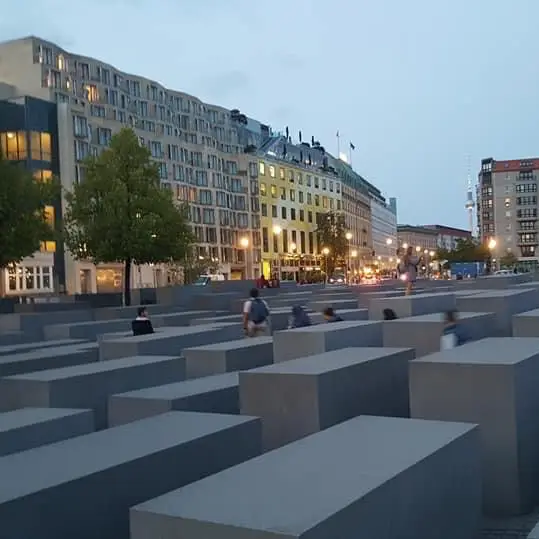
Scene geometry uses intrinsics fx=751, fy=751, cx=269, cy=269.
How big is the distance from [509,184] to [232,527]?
137 meters

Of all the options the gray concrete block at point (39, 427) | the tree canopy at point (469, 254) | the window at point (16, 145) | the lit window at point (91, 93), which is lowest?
the gray concrete block at point (39, 427)

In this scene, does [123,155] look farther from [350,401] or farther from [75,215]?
[350,401]

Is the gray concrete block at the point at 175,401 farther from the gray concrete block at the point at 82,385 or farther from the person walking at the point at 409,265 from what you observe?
the person walking at the point at 409,265

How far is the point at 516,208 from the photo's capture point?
434 ft

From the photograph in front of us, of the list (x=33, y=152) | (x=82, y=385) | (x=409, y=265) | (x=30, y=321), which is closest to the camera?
(x=82, y=385)

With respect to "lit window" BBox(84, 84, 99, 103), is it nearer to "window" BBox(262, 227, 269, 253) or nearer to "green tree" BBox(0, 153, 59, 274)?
"window" BBox(262, 227, 269, 253)

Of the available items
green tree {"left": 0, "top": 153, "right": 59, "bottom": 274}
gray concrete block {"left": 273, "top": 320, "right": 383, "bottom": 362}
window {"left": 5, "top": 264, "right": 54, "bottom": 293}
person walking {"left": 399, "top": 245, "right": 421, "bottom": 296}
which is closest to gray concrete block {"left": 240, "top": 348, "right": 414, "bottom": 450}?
gray concrete block {"left": 273, "top": 320, "right": 383, "bottom": 362}

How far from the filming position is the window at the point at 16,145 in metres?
59.0

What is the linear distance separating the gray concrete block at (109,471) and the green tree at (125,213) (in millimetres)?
27748

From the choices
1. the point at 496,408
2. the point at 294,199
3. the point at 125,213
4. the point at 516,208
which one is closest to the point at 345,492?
the point at 496,408

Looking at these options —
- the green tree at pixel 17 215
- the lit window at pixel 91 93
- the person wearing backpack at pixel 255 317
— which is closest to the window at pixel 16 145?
the lit window at pixel 91 93

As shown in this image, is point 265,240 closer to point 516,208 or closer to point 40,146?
point 40,146

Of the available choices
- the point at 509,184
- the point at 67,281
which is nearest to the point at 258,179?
the point at 67,281

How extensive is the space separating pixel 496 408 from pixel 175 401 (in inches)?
131
